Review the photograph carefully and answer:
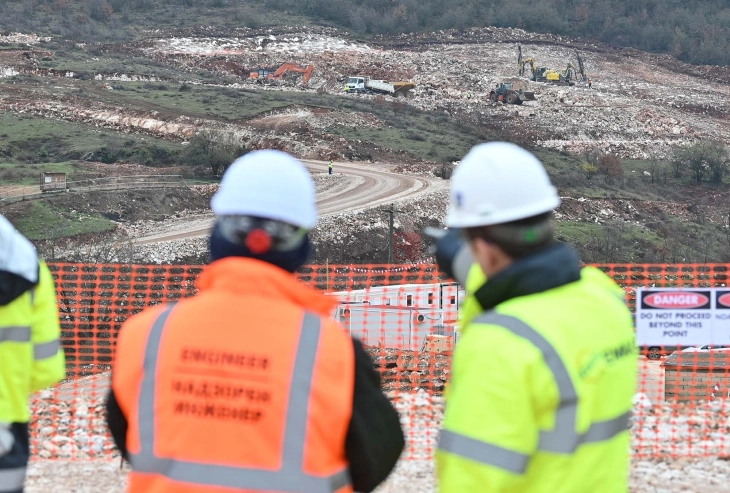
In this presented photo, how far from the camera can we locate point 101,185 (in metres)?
32.3

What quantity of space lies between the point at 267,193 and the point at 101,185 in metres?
31.8

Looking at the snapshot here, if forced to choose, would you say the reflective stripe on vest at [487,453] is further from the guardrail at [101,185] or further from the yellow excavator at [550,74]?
the yellow excavator at [550,74]

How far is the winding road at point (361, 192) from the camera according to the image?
94.3ft

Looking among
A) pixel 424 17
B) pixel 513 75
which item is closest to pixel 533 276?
pixel 513 75

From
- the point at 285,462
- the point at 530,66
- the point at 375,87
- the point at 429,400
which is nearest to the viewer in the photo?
the point at 285,462

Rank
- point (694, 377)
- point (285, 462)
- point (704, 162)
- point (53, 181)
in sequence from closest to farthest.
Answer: point (285, 462) → point (694, 377) → point (53, 181) → point (704, 162)

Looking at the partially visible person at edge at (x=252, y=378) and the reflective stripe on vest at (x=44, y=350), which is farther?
the reflective stripe on vest at (x=44, y=350)

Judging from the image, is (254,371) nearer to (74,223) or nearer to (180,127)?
(74,223)

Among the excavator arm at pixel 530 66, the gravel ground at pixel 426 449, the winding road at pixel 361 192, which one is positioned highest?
the excavator arm at pixel 530 66

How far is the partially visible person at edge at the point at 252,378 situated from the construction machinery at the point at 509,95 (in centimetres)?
6003

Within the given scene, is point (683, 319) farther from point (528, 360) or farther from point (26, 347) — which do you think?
point (528, 360)

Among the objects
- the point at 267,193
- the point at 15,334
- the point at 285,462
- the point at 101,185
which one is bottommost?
the point at 285,462

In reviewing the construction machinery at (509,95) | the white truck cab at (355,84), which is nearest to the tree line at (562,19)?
the white truck cab at (355,84)

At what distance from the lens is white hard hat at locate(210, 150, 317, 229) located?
192 cm
